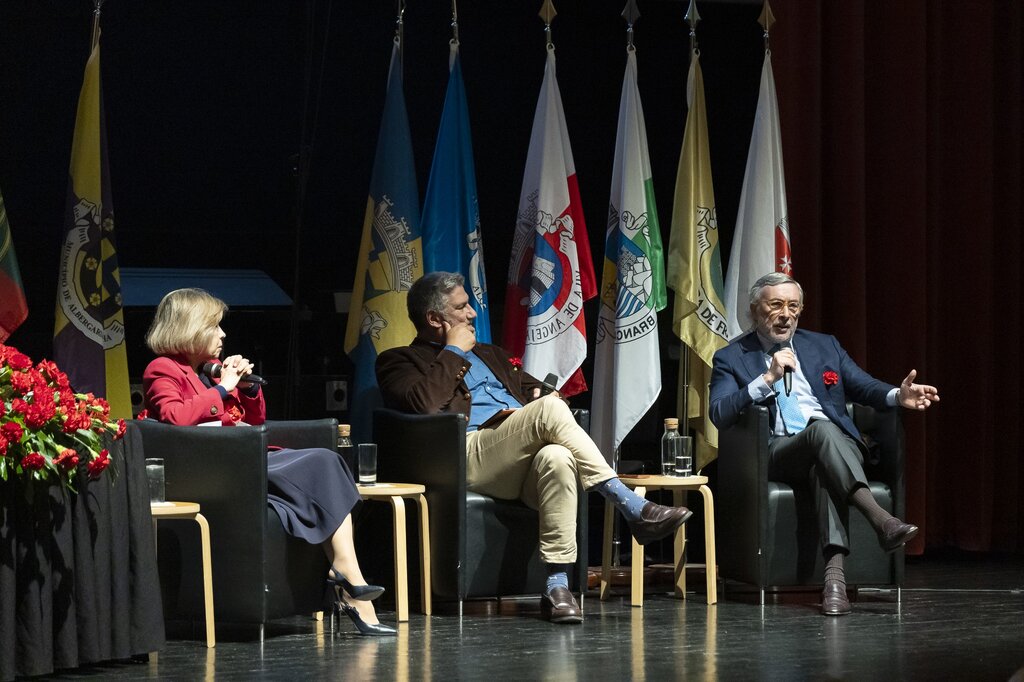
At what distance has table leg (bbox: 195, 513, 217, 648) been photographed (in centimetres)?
358

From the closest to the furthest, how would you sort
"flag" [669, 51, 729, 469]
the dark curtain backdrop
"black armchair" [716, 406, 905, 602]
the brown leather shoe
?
the brown leather shoe < "black armchair" [716, 406, 905, 602] < "flag" [669, 51, 729, 469] < the dark curtain backdrop

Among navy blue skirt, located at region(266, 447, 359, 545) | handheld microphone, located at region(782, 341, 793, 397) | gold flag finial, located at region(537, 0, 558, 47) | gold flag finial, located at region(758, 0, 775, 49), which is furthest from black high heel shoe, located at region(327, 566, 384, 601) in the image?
gold flag finial, located at region(758, 0, 775, 49)

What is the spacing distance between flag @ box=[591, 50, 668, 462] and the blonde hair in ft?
5.82

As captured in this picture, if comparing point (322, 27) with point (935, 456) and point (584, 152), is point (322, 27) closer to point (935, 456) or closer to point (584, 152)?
point (584, 152)

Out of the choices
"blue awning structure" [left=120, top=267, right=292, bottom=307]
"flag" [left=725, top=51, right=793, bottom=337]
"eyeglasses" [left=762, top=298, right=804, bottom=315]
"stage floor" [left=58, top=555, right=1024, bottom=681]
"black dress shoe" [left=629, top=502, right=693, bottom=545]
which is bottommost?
"stage floor" [left=58, top=555, right=1024, bottom=681]

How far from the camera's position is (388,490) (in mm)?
4070

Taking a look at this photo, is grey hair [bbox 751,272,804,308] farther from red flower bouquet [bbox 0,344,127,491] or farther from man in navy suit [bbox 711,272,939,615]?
red flower bouquet [bbox 0,344,127,491]

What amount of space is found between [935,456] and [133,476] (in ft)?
12.7

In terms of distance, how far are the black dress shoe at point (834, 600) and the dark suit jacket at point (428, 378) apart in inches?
47.0

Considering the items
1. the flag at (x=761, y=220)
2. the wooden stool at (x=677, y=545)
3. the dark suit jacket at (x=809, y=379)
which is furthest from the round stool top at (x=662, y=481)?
the flag at (x=761, y=220)

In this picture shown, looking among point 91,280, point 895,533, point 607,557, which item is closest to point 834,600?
point 895,533

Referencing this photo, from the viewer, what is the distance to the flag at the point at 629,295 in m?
5.15

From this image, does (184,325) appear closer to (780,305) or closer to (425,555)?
(425,555)

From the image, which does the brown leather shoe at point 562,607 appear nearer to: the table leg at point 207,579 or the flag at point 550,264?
the table leg at point 207,579
